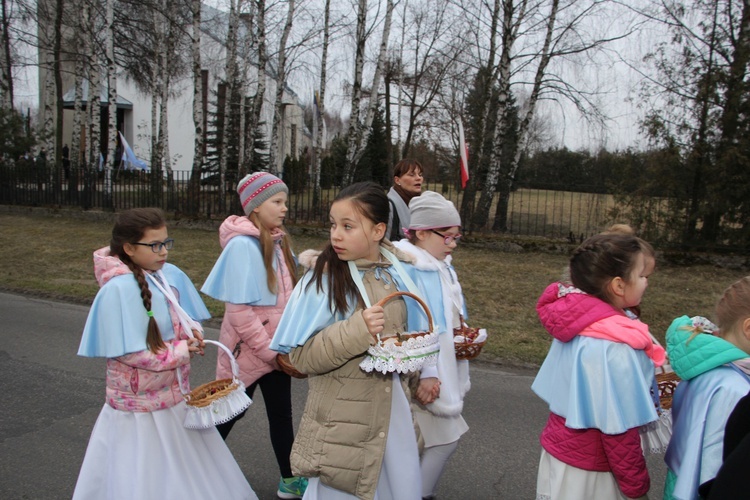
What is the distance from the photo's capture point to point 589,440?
8.00 feet

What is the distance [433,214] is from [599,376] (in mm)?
1339

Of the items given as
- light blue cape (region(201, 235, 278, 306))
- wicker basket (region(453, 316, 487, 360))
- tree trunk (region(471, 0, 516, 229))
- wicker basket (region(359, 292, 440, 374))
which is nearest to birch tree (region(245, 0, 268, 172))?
tree trunk (region(471, 0, 516, 229))

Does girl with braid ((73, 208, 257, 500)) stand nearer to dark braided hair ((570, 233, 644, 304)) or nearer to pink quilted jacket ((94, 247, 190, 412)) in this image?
pink quilted jacket ((94, 247, 190, 412))

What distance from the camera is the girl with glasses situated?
3115 mm

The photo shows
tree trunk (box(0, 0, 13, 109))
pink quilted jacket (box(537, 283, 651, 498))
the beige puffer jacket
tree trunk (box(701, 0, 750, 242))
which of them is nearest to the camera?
pink quilted jacket (box(537, 283, 651, 498))

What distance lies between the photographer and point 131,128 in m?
38.7

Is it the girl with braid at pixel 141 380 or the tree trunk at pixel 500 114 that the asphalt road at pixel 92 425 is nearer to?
the girl with braid at pixel 141 380

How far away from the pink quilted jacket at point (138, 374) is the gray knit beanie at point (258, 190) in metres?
0.80

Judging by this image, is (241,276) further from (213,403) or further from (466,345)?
(466,345)

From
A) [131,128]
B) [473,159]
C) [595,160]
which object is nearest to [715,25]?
[473,159]

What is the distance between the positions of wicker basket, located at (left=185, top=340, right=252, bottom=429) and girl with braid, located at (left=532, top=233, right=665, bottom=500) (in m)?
1.44

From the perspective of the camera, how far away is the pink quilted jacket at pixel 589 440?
231 centimetres

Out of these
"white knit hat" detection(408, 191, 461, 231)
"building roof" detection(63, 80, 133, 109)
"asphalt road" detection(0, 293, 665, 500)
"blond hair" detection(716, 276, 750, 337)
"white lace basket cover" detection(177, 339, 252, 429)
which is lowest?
"asphalt road" detection(0, 293, 665, 500)

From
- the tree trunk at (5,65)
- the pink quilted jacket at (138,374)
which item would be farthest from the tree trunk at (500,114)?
the tree trunk at (5,65)
